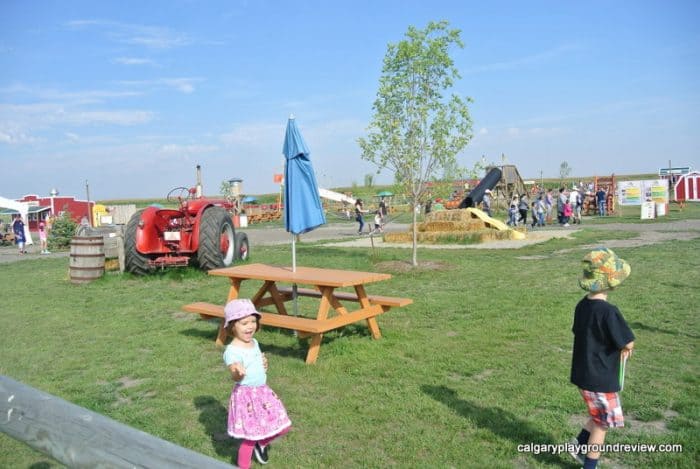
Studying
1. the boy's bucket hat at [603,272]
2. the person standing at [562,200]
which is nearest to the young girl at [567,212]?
the person standing at [562,200]

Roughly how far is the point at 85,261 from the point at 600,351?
37.5 ft

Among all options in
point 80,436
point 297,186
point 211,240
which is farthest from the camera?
point 211,240

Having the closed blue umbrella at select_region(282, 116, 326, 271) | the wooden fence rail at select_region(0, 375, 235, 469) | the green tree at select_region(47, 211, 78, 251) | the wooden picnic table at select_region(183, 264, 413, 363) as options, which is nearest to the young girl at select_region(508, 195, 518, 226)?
the green tree at select_region(47, 211, 78, 251)

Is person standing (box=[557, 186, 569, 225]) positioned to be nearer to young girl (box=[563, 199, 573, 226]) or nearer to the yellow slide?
young girl (box=[563, 199, 573, 226])

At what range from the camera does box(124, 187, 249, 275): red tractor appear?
499 inches

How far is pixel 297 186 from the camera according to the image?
735cm

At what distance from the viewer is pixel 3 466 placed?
411 cm

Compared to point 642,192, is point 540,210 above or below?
below

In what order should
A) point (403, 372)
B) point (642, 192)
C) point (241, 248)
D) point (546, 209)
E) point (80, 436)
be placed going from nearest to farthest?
point (80, 436), point (403, 372), point (241, 248), point (546, 209), point (642, 192)

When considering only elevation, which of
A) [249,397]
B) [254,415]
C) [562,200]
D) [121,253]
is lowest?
[254,415]

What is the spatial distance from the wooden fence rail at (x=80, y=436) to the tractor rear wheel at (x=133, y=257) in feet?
32.4

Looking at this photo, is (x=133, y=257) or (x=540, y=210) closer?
(x=133, y=257)

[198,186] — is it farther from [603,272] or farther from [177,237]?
[603,272]

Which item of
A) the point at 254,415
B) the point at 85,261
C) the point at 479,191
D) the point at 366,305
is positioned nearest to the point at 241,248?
the point at 85,261
